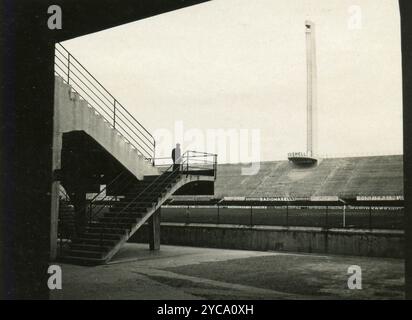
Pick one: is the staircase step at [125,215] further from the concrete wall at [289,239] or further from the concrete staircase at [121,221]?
the concrete wall at [289,239]

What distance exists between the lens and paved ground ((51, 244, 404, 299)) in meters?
10.7

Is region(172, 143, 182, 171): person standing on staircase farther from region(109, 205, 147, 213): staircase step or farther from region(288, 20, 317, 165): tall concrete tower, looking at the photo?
region(288, 20, 317, 165): tall concrete tower

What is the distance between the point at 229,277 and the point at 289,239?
730 cm

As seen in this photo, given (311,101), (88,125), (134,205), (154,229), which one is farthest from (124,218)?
(311,101)

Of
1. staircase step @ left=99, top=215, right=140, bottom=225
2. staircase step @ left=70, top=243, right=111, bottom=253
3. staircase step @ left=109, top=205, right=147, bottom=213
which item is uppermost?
staircase step @ left=109, top=205, right=147, bottom=213

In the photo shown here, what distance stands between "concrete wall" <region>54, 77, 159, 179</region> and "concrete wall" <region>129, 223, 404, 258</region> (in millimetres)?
4614

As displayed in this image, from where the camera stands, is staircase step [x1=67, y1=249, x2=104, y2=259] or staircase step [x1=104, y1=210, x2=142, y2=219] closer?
staircase step [x1=67, y1=249, x2=104, y2=259]

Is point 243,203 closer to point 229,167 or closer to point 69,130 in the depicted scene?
point 69,130

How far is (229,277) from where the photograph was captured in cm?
1325

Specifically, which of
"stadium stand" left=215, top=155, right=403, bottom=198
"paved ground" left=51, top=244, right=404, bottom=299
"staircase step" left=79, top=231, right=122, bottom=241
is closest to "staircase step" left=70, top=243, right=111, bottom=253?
"staircase step" left=79, top=231, right=122, bottom=241

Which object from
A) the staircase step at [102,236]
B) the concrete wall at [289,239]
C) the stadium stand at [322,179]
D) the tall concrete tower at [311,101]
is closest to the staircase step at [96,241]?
the staircase step at [102,236]

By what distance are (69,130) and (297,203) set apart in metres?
12.9
